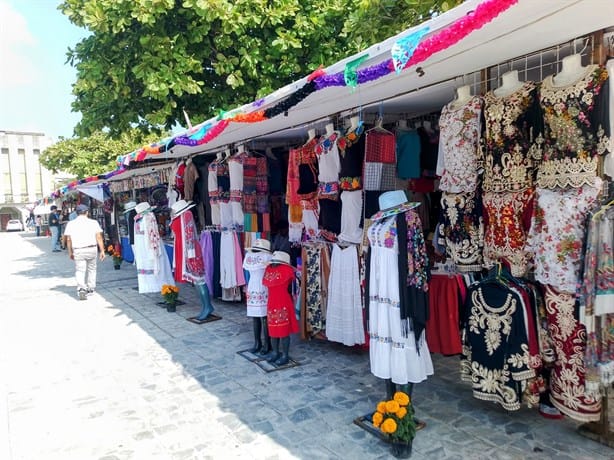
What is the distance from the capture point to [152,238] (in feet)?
22.8

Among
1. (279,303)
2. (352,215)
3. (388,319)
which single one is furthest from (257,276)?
(388,319)

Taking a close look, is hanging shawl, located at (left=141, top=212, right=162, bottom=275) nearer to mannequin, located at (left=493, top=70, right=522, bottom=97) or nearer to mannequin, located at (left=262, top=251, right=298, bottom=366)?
mannequin, located at (left=262, top=251, right=298, bottom=366)

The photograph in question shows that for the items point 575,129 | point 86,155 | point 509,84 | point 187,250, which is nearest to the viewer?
point 575,129

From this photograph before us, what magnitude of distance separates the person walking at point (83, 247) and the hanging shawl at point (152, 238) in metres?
1.73

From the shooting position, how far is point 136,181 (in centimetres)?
1091

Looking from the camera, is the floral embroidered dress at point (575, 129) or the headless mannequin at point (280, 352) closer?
the floral embroidered dress at point (575, 129)

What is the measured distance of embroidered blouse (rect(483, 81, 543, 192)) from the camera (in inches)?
113

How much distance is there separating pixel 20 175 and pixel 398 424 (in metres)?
53.3

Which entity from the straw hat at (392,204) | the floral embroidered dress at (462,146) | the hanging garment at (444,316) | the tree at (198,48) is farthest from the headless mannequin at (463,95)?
the tree at (198,48)

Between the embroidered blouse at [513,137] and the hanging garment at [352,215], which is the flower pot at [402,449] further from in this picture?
the hanging garment at [352,215]

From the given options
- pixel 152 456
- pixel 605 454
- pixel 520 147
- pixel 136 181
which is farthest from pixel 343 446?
pixel 136 181

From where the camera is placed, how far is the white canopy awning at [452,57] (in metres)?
2.25

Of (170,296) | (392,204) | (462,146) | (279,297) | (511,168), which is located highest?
(462,146)

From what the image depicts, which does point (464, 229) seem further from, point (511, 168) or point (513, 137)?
point (513, 137)
